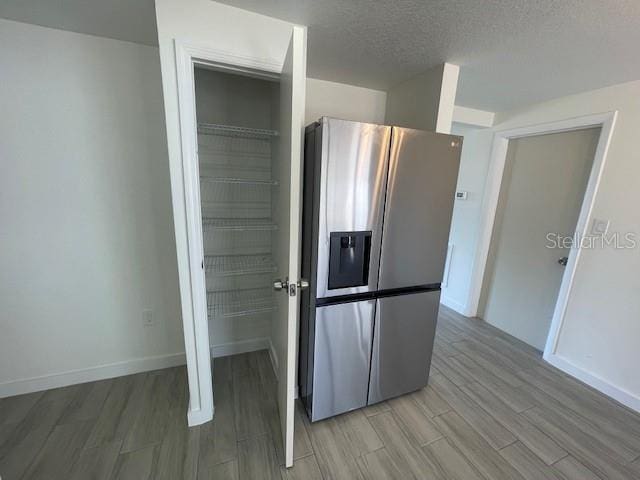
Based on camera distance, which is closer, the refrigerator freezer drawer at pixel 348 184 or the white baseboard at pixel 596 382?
the refrigerator freezer drawer at pixel 348 184

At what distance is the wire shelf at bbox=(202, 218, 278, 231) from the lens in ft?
6.30

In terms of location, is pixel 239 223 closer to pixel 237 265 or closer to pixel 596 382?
Result: pixel 237 265

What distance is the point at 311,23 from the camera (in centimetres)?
135

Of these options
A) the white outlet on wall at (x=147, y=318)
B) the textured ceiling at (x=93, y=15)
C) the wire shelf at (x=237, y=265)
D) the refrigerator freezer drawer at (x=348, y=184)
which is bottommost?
the white outlet on wall at (x=147, y=318)

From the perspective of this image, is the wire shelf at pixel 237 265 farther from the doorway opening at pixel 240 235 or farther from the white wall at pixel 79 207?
the white wall at pixel 79 207

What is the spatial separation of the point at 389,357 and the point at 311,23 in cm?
199

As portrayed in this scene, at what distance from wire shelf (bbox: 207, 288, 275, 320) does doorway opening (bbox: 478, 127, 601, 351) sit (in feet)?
8.28

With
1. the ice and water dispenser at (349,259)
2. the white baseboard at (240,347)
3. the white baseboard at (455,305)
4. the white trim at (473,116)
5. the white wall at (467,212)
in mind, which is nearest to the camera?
the ice and water dispenser at (349,259)

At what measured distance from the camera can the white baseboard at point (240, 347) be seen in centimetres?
224

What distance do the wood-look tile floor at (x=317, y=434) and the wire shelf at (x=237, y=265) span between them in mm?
786

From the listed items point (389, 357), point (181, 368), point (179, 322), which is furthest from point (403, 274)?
point (181, 368)

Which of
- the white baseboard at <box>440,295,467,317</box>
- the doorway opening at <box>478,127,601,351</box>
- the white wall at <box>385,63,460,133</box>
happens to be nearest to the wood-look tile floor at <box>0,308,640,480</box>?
the doorway opening at <box>478,127,601,351</box>

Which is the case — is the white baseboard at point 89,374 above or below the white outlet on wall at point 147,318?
below

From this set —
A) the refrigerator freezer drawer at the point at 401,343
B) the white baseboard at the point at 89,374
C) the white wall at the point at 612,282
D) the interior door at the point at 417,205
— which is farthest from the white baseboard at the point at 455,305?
the white baseboard at the point at 89,374
